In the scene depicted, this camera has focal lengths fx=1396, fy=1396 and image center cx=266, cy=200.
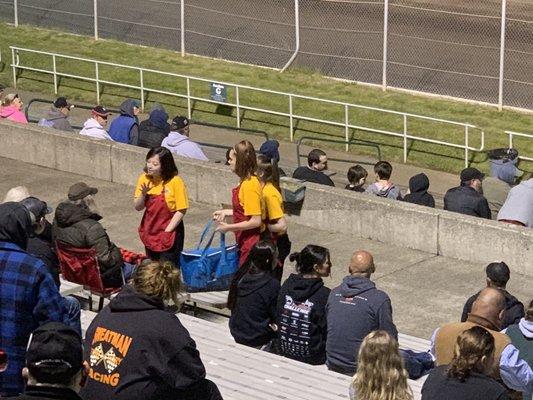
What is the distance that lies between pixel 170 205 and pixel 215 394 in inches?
163

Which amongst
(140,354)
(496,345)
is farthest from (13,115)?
(140,354)

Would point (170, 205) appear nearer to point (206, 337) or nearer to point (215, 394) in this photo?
point (206, 337)

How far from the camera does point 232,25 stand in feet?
85.7

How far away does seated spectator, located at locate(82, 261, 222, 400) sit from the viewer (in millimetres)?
7320

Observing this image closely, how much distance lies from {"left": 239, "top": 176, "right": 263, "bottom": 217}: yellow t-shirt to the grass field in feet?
29.3

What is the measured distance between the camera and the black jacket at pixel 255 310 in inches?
396

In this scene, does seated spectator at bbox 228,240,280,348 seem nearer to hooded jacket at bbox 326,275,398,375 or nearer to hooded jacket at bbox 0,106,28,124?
hooded jacket at bbox 326,275,398,375

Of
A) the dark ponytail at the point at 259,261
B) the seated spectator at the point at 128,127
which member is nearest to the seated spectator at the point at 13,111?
the seated spectator at the point at 128,127

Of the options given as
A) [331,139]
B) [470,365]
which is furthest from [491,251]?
[331,139]

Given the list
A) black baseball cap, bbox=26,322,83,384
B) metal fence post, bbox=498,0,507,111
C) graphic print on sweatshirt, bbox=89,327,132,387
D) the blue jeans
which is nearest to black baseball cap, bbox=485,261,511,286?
the blue jeans

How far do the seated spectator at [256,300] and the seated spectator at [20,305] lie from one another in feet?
7.84

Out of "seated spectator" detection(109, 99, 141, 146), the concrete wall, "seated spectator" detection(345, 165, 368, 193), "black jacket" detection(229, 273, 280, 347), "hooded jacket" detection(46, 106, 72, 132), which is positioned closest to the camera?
"black jacket" detection(229, 273, 280, 347)

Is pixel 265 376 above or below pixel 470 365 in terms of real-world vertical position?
below

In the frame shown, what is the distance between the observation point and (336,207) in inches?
577
